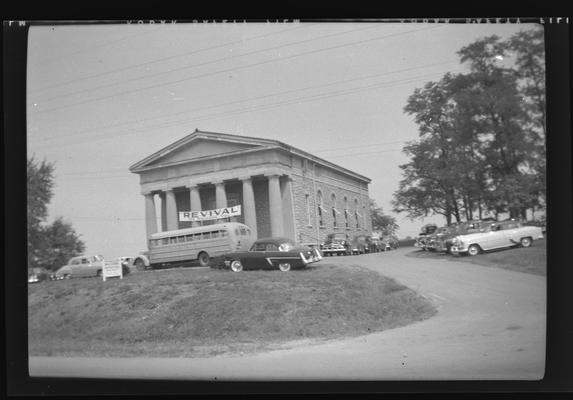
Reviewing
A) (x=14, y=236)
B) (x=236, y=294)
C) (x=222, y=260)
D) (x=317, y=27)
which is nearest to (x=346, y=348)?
(x=236, y=294)

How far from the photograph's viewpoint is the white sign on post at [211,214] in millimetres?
5688

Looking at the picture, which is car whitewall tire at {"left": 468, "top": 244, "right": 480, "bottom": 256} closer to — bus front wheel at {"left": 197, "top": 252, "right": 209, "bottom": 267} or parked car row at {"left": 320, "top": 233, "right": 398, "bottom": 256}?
parked car row at {"left": 320, "top": 233, "right": 398, "bottom": 256}

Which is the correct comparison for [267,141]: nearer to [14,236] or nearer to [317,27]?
[317,27]

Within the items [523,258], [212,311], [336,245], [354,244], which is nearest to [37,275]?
[212,311]

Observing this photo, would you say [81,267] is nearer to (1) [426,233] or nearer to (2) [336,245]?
(2) [336,245]

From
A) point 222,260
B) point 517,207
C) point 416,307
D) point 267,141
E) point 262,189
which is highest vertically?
point 267,141

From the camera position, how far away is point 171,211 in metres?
5.88

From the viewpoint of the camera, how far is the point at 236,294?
5613 mm

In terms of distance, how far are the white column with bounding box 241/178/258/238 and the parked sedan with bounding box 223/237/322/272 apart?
0.57ft

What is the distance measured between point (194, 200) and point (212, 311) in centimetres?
124

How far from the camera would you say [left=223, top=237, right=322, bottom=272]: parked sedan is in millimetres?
5688

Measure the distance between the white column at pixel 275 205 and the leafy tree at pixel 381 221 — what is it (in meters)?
0.99

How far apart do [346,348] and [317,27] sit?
3.43m

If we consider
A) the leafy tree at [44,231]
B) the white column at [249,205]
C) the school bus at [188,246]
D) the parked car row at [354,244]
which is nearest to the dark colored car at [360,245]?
the parked car row at [354,244]
